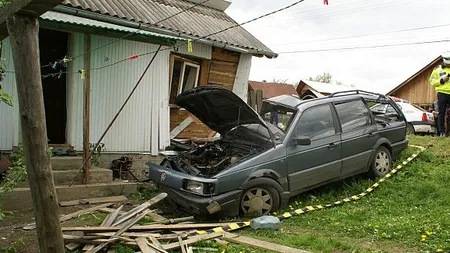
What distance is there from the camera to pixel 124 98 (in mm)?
9211

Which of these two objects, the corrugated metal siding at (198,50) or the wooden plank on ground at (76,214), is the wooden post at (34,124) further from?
the corrugated metal siding at (198,50)

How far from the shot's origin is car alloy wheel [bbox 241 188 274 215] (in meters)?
6.40

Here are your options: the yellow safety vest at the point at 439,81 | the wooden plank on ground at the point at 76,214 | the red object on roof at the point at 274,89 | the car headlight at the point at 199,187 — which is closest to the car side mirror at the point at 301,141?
the car headlight at the point at 199,187

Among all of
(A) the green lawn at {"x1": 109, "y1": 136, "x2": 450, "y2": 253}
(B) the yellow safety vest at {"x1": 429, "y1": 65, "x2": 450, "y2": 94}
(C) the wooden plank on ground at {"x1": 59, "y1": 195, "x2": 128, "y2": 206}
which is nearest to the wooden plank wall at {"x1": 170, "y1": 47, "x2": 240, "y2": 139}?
(C) the wooden plank on ground at {"x1": 59, "y1": 195, "x2": 128, "y2": 206}

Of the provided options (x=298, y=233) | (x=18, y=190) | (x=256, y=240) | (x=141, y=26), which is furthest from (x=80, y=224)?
(x=141, y=26)

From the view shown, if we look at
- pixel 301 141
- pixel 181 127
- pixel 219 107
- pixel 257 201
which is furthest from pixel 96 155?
pixel 301 141

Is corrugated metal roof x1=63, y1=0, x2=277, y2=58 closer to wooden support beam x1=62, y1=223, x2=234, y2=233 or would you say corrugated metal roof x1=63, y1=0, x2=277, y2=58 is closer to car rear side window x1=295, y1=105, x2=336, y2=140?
car rear side window x1=295, y1=105, x2=336, y2=140

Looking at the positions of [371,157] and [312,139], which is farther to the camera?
[371,157]

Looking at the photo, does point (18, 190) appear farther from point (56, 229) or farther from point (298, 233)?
point (298, 233)

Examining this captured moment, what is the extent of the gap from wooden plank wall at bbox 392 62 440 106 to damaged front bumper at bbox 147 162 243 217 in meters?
28.7

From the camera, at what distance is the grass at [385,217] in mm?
5082

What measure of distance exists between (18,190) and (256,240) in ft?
13.5

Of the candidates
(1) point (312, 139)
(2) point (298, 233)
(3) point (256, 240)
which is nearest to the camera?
(3) point (256, 240)

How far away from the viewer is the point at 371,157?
7.94 m
